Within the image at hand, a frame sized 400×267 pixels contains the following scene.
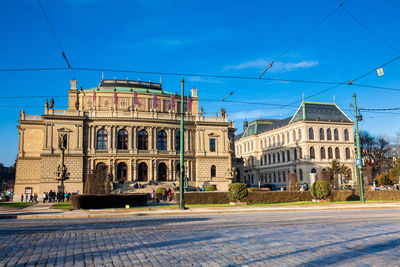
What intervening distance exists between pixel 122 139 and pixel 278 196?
34.5m

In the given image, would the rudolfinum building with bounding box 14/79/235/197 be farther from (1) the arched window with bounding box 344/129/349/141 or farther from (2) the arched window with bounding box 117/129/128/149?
(1) the arched window with bounding box 344/129/349/141

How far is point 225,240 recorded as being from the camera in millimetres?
10125

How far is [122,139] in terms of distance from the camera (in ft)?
199

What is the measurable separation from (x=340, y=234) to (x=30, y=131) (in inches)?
2442

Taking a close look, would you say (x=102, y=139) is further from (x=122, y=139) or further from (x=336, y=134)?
(x=336, y=134)

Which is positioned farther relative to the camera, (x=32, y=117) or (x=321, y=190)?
(x=32, y=117)

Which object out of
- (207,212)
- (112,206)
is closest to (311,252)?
(207,212)

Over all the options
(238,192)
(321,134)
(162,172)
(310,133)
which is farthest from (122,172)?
(321,134)

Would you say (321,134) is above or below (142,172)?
above

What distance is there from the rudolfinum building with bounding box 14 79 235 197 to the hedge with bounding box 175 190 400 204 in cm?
2329

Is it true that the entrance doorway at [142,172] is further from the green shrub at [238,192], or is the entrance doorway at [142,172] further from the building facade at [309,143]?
the green shrub at [238,192]

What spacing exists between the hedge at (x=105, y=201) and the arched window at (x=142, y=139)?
2997 cm

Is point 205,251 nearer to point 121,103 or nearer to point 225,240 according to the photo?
point 225,240

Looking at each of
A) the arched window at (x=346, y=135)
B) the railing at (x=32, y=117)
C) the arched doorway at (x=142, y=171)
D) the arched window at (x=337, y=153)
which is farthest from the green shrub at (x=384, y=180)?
the railing at (x=32, y=117)
